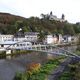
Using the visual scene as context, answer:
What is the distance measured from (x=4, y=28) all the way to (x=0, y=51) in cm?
1433

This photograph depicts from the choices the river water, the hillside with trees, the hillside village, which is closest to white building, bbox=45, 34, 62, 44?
the hillside village

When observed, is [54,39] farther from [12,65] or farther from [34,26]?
Answer: [12,65]

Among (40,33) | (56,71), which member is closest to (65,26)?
(40,33)

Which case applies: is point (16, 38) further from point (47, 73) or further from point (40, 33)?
point (47, 73)

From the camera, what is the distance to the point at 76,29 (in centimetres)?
5138

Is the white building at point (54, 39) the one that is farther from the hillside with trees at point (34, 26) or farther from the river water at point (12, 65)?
the river water at point (12, 65)

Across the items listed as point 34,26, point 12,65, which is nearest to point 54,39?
point 34,26

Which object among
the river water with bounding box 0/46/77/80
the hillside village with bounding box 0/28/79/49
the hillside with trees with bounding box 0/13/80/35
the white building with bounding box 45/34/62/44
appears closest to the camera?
the river water with bounding box 0/46/77/80

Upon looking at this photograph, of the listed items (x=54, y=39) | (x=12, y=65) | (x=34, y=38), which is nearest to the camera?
(x=12, y=65)

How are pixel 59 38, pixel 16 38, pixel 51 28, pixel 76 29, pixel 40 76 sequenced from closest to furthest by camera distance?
pixel 40 76 → pixel 16 38 → pixel 59 38 → pixel 51 28 → pixel 76 29

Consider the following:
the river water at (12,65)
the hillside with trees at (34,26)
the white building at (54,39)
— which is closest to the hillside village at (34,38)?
the white building at (54,39)

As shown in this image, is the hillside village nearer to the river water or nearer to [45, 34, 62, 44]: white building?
[45, 34, 62, 44]: white building

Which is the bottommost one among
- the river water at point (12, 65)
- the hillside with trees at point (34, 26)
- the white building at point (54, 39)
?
the river water at point (12, 65)

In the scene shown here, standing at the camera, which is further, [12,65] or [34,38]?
[34,38]
